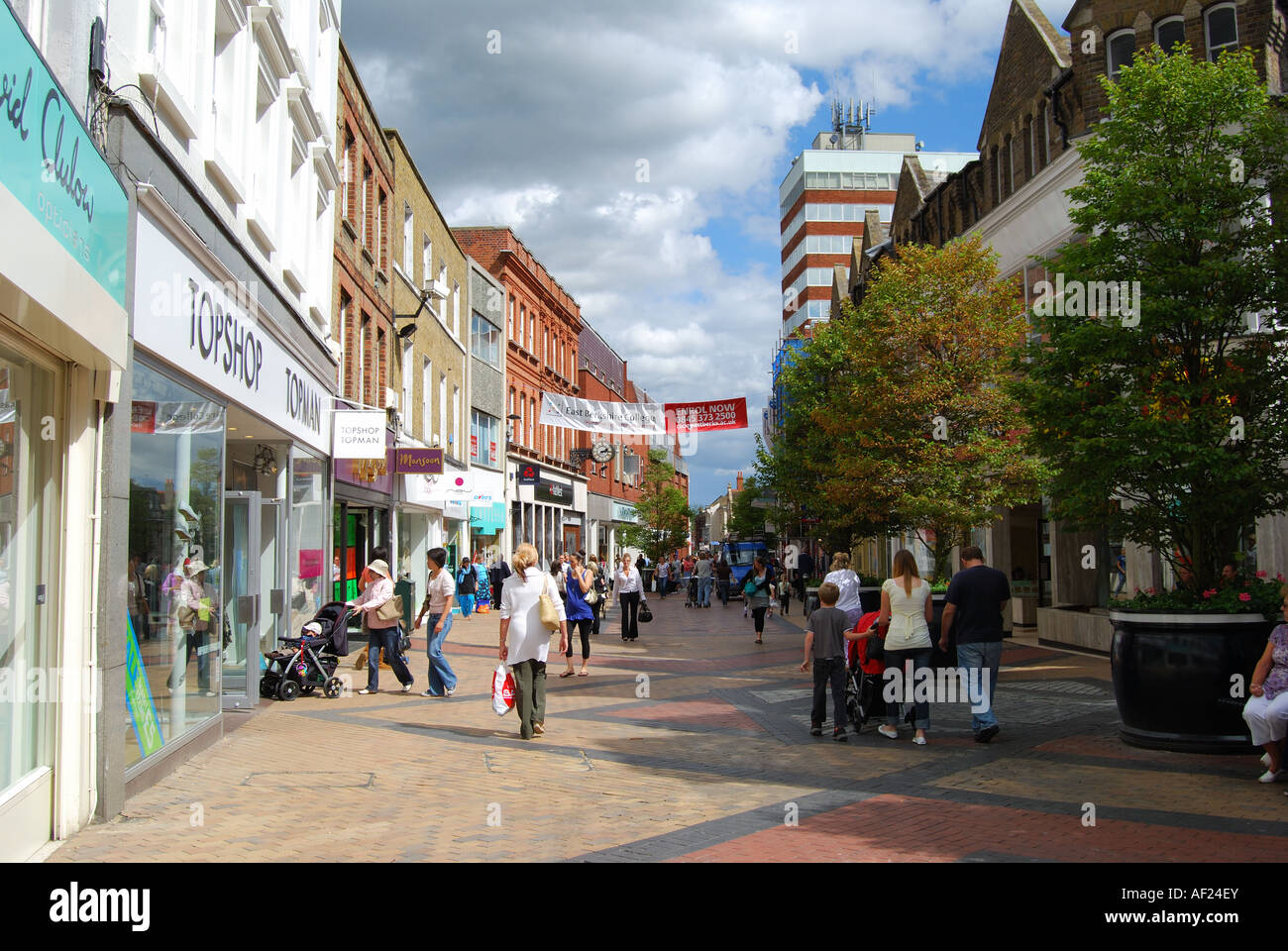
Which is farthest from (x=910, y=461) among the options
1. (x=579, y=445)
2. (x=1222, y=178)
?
(x=579, y=445)

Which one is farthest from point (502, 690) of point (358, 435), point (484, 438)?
point (484, 438)

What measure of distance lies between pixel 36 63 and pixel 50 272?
100 centimetres

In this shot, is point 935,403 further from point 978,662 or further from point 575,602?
point 978,662

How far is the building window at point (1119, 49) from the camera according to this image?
1955 cm

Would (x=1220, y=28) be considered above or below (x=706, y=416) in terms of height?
above

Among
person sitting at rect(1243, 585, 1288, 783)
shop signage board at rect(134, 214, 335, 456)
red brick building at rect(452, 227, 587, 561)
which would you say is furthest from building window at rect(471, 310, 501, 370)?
person sitting at rect(1243, 585, 1288, 783)

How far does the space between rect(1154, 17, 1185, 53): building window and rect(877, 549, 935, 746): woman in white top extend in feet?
45.1

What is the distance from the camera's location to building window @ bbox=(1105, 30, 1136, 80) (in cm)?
1955

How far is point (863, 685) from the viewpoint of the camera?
10.6m

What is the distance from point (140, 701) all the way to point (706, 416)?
21327 mm

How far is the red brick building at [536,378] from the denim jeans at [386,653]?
2546 centimetres

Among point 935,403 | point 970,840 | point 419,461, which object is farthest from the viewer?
point 419,461

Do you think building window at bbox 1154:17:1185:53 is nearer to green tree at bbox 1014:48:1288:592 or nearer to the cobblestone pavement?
green tree at bbox 1014:48:1288:592

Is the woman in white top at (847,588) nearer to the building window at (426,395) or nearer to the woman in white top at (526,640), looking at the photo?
the woman in white top at (526,640)
